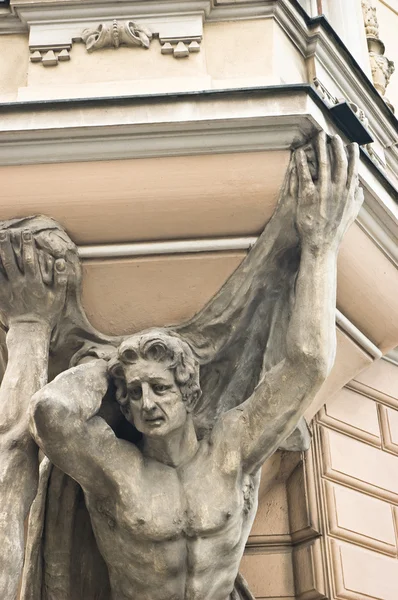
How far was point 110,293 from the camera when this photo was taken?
3730mm

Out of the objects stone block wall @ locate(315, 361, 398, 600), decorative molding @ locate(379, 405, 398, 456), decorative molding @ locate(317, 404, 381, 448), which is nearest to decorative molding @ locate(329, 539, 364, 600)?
stone block wall @ locate(315, 361, 398, 600)

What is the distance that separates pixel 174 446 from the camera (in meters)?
3.53

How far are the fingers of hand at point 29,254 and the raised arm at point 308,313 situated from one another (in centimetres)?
81

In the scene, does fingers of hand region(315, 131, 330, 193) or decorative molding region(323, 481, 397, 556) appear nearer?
fingers of hand region(315, 131, 330, 193)

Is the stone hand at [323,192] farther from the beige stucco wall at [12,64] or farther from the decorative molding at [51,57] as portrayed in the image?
the beige stucco wall at [12,64]

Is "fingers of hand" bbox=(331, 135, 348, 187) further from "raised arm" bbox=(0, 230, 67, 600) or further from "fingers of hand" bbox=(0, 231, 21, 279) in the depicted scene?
"fingers of hand" bbox=(0, 231, 21, 279)

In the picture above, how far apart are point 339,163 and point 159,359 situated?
838 mm

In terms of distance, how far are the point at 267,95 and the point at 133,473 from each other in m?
1.26

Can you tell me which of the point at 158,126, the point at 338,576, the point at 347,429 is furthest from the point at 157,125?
the point at 338,576

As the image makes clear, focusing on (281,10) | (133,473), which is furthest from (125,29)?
(133,473)

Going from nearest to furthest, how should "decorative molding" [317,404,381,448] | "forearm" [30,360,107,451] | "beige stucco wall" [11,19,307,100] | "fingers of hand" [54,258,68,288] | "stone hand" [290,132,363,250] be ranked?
"forearm" [30,360,107,451], "stone hand" [290,132,363,250], "fingers of hand" [54,258,68,288], "beige stucco wall" [11,19,307,100], "decorative molding" [317,404,381,448]

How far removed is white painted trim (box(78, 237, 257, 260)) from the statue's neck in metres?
0.55

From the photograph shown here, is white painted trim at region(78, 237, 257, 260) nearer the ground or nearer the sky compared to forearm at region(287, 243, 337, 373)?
nearer the sky

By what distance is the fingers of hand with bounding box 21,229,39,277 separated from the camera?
357cm
